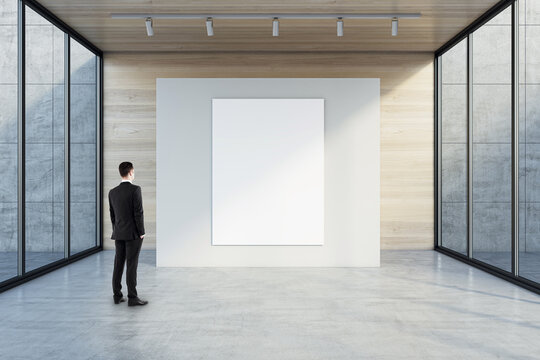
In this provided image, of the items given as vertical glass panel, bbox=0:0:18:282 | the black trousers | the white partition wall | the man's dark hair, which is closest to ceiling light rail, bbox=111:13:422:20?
the white partition wall

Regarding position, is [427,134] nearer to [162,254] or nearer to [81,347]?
[162,254]

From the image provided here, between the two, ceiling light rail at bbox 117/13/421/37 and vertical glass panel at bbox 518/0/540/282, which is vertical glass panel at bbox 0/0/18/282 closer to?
ceiling light rail at bbox 117/13/421/37

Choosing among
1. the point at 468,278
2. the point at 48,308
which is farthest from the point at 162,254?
the point at 468,278

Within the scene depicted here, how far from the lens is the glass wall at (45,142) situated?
18.3 ft

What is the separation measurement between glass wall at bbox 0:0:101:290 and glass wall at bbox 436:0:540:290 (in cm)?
632

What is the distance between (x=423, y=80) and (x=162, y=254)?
229 inches

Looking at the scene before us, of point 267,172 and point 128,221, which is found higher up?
point 267,172

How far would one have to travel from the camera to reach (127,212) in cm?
473

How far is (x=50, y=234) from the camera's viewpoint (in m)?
6.66

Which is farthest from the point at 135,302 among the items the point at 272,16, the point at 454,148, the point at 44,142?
the point at 454,148

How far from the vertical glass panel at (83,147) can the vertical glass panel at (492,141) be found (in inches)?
256

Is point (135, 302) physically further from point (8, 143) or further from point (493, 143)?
point (493, 143)

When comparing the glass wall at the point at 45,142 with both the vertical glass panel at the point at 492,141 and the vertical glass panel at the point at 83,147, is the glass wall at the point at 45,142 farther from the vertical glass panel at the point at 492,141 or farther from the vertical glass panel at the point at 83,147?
the vertical glass panel at the point at 492,141

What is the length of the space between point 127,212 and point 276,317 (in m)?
1.89
